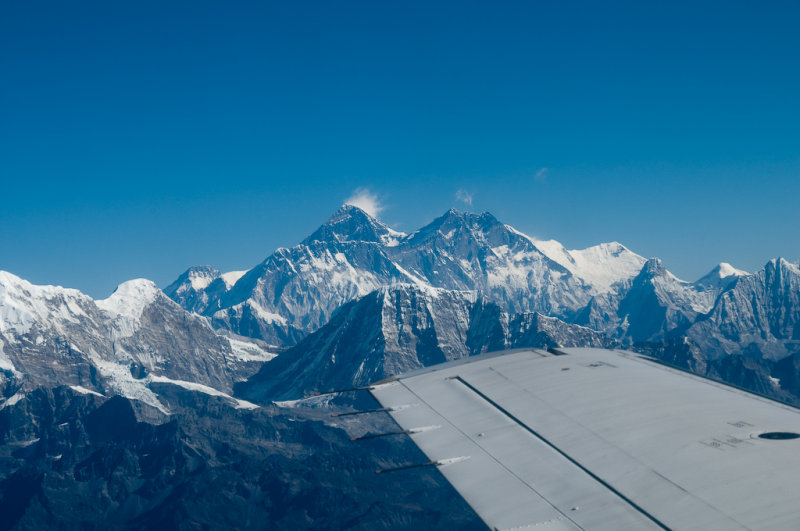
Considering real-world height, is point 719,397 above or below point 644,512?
above

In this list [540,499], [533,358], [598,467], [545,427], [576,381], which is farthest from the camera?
[533,358]

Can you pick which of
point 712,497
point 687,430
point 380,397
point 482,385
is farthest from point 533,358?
point 712,497

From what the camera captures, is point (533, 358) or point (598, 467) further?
→ point (533, 358)

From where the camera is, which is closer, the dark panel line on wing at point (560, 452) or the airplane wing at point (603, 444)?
the dark panel line on wing at point (560, 452)

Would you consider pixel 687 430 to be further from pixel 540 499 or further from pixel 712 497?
pixel 540 499

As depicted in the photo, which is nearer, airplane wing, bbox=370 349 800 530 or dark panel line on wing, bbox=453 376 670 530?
dark panel line on wing, bbox=453 376 670 530

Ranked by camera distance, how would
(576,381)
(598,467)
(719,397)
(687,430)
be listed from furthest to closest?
1. (576,381)
2. (719,397)
3. (687,430)
4. (598,467)

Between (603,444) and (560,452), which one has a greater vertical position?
(603,444)
